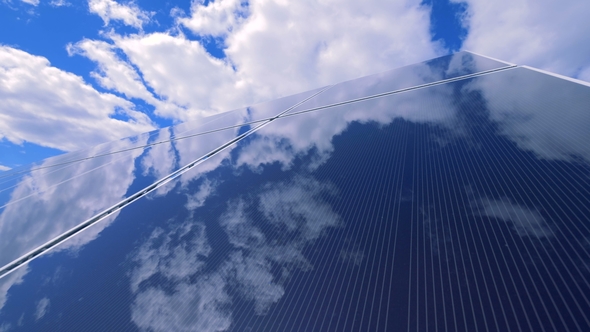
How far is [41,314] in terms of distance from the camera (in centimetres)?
357

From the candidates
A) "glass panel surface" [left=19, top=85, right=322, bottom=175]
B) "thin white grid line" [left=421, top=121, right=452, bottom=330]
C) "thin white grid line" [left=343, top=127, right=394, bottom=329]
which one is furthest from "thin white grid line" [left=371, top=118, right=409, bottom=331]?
"glass panel surface" [left=19, top=85, right=322, bottom=175]

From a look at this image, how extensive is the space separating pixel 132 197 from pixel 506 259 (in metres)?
7.92

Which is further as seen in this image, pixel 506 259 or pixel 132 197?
pixel 132 197

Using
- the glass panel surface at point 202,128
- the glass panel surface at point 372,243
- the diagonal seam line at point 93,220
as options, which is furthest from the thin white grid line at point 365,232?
the glass panel surface at point 202,128

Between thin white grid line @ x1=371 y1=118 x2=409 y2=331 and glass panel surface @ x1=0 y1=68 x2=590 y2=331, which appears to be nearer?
glass panel surface @ x1=0 y1=68 x2=590 y2=331

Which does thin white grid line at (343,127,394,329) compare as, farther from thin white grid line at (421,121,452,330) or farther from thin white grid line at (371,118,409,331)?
thin white grid line at (421,121,452,330)

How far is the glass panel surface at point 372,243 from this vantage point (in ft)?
7.01

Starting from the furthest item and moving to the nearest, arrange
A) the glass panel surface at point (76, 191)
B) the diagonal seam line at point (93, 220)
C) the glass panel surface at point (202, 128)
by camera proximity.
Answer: the glass panel surface at point (202, 128), the glass panel surface at point (76, 191), the diagonal seam line at point (93, 220)

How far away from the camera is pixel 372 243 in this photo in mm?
2924

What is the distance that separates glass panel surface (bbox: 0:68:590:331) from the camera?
2137 mm

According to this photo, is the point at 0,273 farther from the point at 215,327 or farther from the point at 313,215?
the point at 313,215

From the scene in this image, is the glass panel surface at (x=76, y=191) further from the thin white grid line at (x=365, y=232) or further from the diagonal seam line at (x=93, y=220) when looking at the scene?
the thin white grid line at (x=365, y=232)

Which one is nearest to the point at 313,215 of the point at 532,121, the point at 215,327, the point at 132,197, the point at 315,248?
the point at 315,248

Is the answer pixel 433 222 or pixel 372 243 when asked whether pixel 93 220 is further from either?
pixel 433 222
